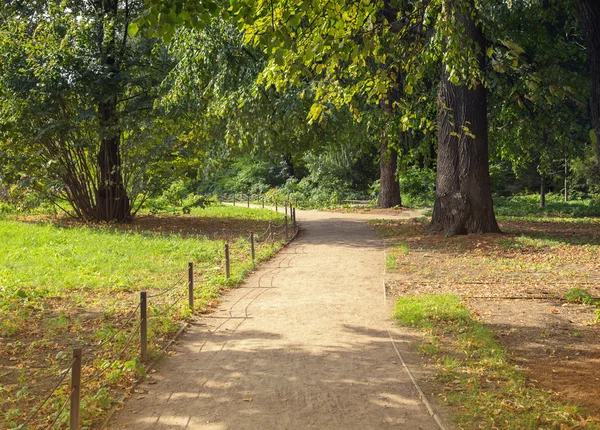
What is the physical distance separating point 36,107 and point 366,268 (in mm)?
12848

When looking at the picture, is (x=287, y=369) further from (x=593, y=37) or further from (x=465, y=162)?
(x=465, y=162)

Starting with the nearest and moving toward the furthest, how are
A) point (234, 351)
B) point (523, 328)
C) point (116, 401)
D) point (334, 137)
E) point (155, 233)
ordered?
point (116, 401), point (234, 351), point (523, 328), point (155, 233), point (334, 137)

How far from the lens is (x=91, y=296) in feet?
35.4

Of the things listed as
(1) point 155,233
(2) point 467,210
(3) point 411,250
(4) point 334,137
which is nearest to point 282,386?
(3) point 411,250

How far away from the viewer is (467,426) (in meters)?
5.21

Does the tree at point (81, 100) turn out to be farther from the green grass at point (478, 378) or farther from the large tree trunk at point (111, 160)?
the green grass at point (478, 378)

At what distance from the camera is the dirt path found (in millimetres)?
5504

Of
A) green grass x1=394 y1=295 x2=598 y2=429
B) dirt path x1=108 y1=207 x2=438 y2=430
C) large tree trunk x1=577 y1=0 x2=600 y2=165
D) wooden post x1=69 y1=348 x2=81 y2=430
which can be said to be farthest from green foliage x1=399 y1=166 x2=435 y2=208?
wooden post x1=69 y1=348 x2=81 y2=430

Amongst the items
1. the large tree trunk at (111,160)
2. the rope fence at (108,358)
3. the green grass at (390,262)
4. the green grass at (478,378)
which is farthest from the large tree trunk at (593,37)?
the large tree trunk at (111,160)

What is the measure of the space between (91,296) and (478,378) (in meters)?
6.92

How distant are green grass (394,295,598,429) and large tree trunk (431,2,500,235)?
27.9 ft

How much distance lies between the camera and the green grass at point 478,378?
17.3ft

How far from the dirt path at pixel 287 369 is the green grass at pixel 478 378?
360 millimetres

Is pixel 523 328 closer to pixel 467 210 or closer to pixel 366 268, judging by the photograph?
pixel 366 268
